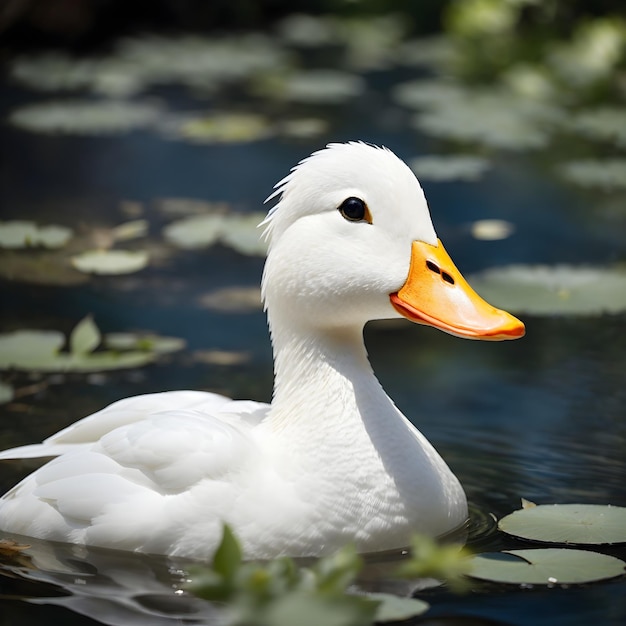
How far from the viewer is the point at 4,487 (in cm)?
429

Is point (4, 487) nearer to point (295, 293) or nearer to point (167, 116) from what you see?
point (295, 293)

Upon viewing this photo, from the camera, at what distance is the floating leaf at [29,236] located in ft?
21.6

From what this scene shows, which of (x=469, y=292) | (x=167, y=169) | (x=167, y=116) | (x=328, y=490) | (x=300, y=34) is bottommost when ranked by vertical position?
(x=328, y=490)

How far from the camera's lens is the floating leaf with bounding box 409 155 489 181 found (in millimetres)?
8113

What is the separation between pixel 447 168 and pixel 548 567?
5.00 m

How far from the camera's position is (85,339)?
5.36 metres

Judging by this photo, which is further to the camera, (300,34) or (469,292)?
(300,34)

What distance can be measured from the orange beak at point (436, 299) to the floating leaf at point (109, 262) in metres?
2.99

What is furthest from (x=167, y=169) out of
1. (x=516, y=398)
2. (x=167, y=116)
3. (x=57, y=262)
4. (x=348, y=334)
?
(x=348, y=334)

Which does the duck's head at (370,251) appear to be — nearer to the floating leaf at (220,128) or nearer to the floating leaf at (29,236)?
the floating leaf at (29,236)

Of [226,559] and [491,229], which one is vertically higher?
[491,229]

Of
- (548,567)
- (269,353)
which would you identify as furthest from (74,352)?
(548,567)

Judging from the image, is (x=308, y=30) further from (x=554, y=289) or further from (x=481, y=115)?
(x=554, y=289)

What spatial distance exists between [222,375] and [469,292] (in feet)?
6.34
